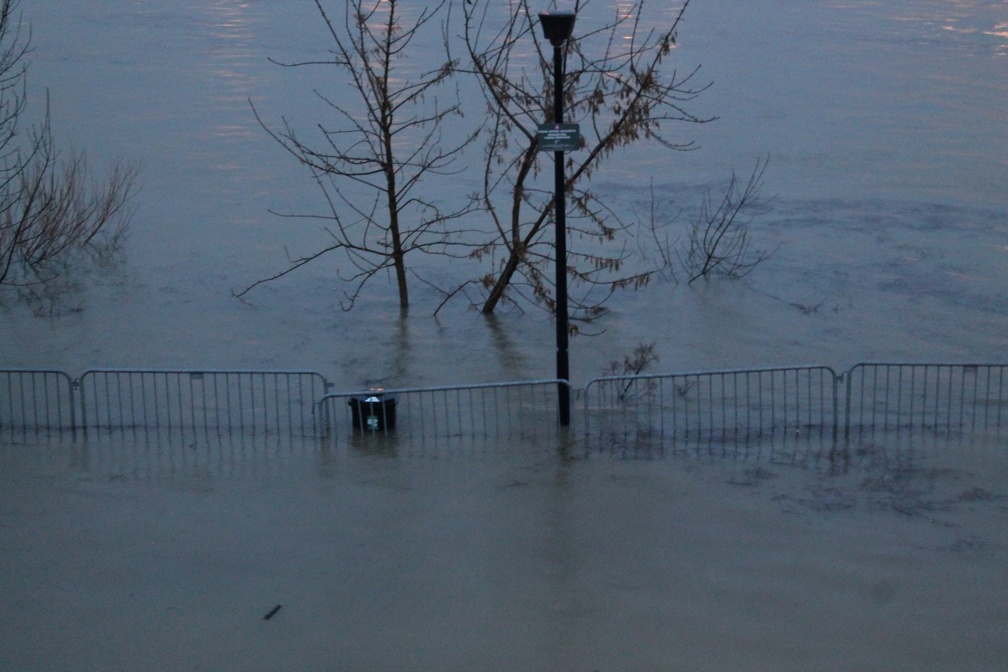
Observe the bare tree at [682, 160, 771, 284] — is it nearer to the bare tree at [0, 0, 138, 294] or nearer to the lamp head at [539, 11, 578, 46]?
the lamp head at [539, 11, 578, 46]

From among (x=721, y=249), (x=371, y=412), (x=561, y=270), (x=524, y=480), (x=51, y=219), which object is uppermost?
(x=51, y=219)

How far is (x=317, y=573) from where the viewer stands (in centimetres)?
754

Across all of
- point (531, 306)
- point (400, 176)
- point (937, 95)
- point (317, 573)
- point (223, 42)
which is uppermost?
point (223, 42)

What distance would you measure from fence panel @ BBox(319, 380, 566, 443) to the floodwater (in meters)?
0.50

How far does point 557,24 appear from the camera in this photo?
9.22 metres

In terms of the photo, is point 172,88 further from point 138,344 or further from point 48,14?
point 138,344

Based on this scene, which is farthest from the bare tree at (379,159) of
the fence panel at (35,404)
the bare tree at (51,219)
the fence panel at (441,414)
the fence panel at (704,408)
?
the fence panel at (35,404)

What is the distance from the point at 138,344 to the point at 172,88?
56.9 ft

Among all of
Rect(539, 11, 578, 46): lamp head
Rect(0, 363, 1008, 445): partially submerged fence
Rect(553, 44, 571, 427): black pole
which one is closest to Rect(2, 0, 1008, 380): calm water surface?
Rect(0, 363, 1008, 445): partially submerged fence

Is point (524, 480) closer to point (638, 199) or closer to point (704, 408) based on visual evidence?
point (704, 408)

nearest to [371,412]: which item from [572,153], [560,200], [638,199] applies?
[560,200]

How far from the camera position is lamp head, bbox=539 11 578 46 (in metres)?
9.17

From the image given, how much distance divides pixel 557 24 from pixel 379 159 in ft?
21.7

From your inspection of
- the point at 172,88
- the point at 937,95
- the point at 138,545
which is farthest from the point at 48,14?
the point at 138,545
